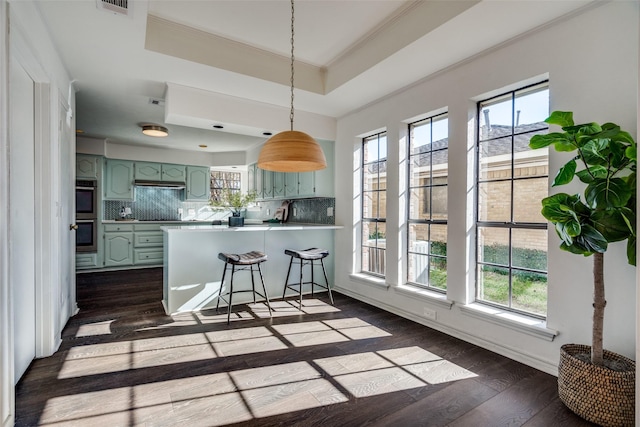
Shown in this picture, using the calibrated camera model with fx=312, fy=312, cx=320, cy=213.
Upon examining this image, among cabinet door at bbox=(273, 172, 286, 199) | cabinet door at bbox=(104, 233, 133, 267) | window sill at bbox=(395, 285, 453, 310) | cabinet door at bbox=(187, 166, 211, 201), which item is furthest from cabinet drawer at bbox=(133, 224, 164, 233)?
window sill at bbox=(395, 285, 453, 310)

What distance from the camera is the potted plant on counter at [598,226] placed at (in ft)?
5.35

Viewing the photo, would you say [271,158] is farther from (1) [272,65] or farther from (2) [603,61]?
(2) [603,61]

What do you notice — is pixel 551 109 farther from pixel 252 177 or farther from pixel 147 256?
pixel 147 256

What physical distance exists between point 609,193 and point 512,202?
939 mm

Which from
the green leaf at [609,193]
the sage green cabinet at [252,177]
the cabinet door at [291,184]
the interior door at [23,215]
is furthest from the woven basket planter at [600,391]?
the sage green cabinet at [252,177]

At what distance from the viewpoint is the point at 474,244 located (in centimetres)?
282

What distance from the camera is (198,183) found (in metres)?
7.04

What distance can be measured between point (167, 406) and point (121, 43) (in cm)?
271

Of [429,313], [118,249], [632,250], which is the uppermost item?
[632,250]

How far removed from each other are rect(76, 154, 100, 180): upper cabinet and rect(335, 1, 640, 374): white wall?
216 inches

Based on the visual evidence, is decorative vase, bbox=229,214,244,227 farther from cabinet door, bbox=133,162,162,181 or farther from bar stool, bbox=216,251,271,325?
cabinet door, bbox=133,162,162,181

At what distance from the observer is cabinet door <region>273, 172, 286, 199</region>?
5.29 meters

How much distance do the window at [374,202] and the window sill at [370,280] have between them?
8 cm

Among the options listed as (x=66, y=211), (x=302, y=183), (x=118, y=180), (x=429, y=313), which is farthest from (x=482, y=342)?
(x=118, y=180)
